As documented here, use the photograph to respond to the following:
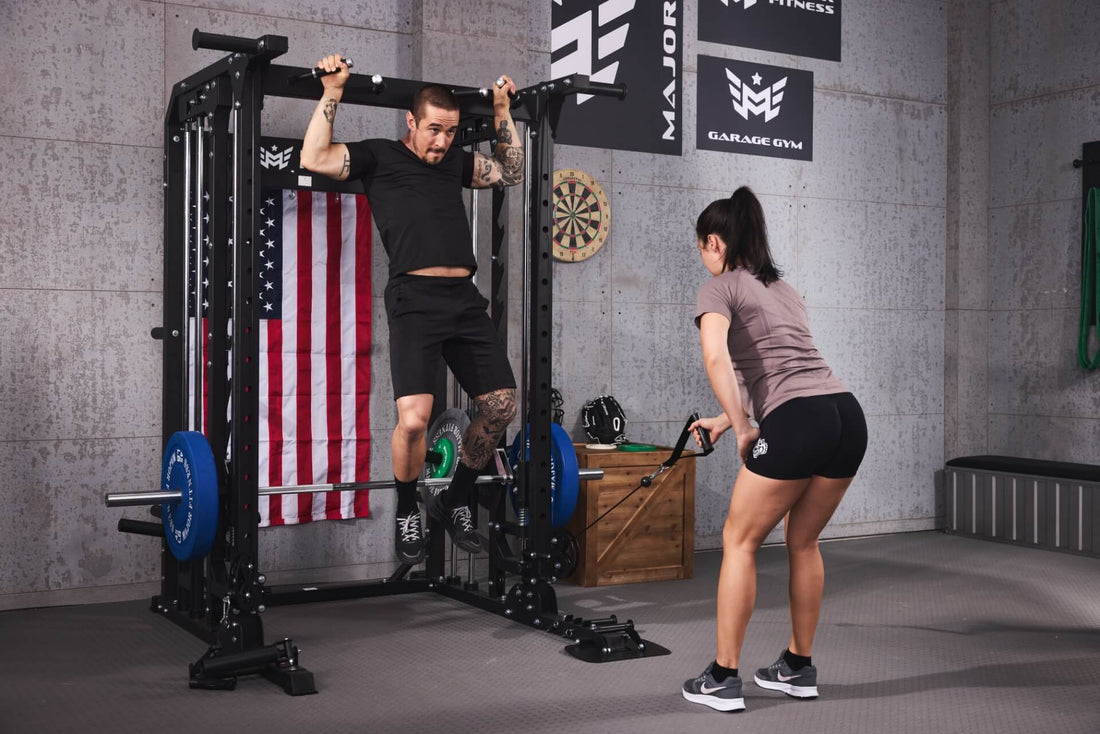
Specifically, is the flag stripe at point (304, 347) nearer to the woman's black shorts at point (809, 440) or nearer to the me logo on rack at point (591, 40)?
the me logo on rack at point (591, 40)

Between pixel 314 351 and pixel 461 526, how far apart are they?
131 centimetres

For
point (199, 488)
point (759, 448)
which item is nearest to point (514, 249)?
point (199, 488)

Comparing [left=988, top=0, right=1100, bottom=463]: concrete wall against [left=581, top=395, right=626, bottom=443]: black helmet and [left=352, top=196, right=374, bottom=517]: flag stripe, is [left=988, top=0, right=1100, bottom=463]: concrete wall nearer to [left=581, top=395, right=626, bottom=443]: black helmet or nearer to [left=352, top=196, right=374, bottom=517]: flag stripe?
[left=581, top=395, right=626, bottom=443]: black helmet

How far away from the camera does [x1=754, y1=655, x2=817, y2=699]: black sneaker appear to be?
3.54m

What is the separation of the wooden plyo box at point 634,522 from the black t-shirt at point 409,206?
5.08ft

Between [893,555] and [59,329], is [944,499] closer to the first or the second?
[893,555]

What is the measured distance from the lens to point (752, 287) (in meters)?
3.29

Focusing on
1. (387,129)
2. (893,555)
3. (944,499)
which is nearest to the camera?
(387,129)

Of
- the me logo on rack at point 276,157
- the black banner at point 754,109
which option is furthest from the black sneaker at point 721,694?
the black banner at point 754,109

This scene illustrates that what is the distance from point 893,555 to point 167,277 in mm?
4253

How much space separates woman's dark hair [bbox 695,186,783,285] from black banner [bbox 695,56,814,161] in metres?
3.13

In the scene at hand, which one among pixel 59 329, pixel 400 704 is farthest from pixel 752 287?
pixel 59 329

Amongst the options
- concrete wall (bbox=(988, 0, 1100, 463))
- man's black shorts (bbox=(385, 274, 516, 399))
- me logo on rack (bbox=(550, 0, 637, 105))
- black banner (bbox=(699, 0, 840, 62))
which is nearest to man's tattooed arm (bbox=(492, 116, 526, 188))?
man's black shorts (bbox=(385, 274, 516, 399))

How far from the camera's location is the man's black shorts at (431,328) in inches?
166
